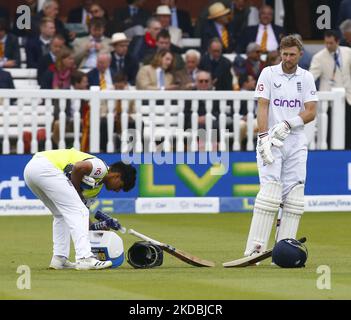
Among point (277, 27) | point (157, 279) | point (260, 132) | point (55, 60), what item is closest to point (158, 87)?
point (55, 60)

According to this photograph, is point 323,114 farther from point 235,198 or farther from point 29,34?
point 29,34

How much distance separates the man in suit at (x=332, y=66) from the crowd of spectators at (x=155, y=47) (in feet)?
0.05

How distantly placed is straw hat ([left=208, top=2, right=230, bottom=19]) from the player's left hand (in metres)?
10.6

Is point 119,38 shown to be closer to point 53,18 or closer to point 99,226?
point 53,18

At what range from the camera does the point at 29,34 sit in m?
24.1

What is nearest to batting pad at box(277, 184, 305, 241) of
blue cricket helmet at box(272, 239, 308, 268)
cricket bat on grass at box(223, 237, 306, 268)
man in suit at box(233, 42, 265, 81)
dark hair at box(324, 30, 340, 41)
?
cricket bat on grass at box(223, 237, 306, 268)

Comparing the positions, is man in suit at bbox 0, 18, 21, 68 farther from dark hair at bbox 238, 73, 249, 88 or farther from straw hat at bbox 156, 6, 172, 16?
dark hair at bbox 238, 73, 249, 88

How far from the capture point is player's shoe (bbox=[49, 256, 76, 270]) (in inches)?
555

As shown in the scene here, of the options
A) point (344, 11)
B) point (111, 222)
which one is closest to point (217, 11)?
point (344, 11)

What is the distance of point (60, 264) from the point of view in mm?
14125

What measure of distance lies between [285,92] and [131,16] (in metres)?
10.9

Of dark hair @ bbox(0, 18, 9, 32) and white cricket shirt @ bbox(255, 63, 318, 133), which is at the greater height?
dark hair @ bbox(0, 18, 9, 32)

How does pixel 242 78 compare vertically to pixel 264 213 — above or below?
above

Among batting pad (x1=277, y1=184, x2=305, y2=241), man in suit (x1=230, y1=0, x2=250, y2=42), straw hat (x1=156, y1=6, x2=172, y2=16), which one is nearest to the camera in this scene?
batting pad (x1=277, y1=184, x2=305, y2=241)
